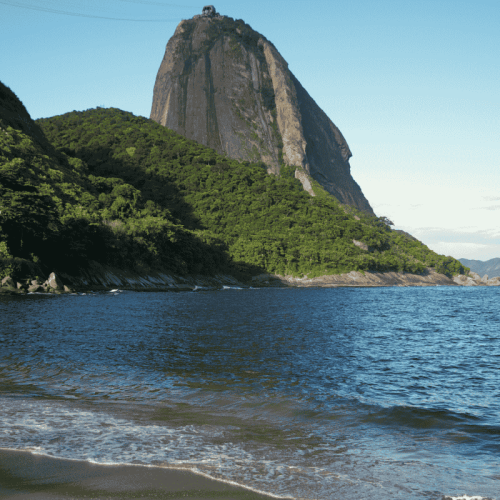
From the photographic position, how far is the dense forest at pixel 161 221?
69.3 meters

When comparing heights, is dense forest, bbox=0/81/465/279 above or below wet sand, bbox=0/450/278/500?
above

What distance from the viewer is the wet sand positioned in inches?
247

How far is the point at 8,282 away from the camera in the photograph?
57562 mm

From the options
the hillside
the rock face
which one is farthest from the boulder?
the hillside

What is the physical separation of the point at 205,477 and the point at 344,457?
266cm

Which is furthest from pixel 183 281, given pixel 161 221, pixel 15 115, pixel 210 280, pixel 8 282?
pixel 15 115

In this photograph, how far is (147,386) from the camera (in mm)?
13781

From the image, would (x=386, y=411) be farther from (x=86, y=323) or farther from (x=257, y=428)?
(x=86, y=323)

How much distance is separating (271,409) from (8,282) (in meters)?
55.7

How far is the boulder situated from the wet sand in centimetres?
5668

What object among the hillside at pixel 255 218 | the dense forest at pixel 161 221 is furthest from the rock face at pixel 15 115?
the hillside at pixel 255 218

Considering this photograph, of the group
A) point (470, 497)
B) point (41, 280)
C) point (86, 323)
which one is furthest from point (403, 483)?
point (41, 280)

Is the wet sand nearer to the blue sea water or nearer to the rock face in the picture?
the blue sea water

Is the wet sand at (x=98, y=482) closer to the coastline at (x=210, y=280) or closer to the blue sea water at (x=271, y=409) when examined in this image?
the blue sea water at (x=271, y=409)
